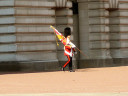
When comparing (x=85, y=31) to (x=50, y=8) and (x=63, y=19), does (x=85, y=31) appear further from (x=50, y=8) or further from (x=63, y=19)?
(x=50, y=8)

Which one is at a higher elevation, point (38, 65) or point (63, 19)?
point (63, 19)

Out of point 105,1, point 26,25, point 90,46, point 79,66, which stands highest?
point 105,1

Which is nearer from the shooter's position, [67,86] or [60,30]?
[67,86]

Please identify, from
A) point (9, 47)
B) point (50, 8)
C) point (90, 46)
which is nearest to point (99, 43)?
point (90, 46)

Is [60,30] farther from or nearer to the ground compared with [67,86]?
farther from the ground

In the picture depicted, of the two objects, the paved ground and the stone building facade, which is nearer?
the paved ground

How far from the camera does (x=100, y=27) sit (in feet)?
63.3

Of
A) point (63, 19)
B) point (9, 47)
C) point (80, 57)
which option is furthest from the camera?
point (80, 57)

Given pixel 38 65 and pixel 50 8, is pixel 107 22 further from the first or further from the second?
pixel 38 65

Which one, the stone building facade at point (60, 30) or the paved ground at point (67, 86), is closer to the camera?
the paved ground at point (67, 86)

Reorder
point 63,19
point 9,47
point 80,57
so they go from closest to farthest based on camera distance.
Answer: point 9,47 < point 63,19 < point 80,57

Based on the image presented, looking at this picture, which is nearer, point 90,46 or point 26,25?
point 26,25

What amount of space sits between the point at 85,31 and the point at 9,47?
16.9 ft

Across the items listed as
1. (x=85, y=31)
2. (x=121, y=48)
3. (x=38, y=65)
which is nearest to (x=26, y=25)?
(x=38, y=65)
